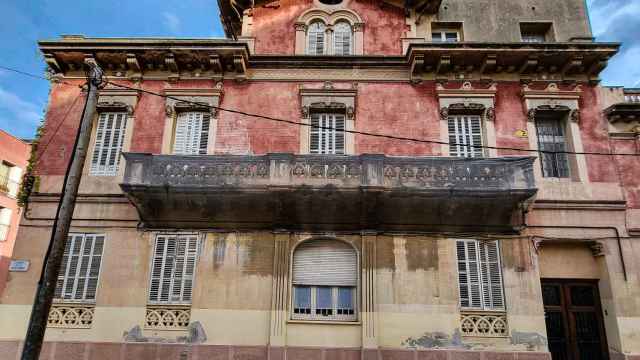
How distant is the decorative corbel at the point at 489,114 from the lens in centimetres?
1410

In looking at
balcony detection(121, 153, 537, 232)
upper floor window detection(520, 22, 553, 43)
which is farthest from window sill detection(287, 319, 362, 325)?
upper floor window detection(520, 22, 553, 43)

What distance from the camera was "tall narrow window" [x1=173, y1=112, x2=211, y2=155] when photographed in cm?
1424

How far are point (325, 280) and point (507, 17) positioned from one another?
11.2 m

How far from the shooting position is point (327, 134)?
14375mm

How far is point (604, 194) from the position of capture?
43.5ft

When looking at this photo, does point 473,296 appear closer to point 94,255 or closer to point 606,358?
point 606,358

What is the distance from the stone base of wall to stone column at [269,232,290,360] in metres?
0.10

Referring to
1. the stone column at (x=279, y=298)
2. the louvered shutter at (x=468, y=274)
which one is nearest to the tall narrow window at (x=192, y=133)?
the stone column at (x=279, y=298)

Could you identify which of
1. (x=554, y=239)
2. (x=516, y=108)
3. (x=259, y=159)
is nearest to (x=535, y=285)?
(x=554, y=239)

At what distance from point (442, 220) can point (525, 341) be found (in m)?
3.67

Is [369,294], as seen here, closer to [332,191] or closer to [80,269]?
[332,191]

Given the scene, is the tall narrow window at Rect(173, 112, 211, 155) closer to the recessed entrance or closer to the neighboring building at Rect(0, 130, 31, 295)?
the recessed entrance

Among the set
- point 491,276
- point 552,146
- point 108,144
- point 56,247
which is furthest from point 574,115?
point 108,144

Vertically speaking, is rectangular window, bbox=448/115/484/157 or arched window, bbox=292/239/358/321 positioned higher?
rectangular window, bbox=448/115/484/157
